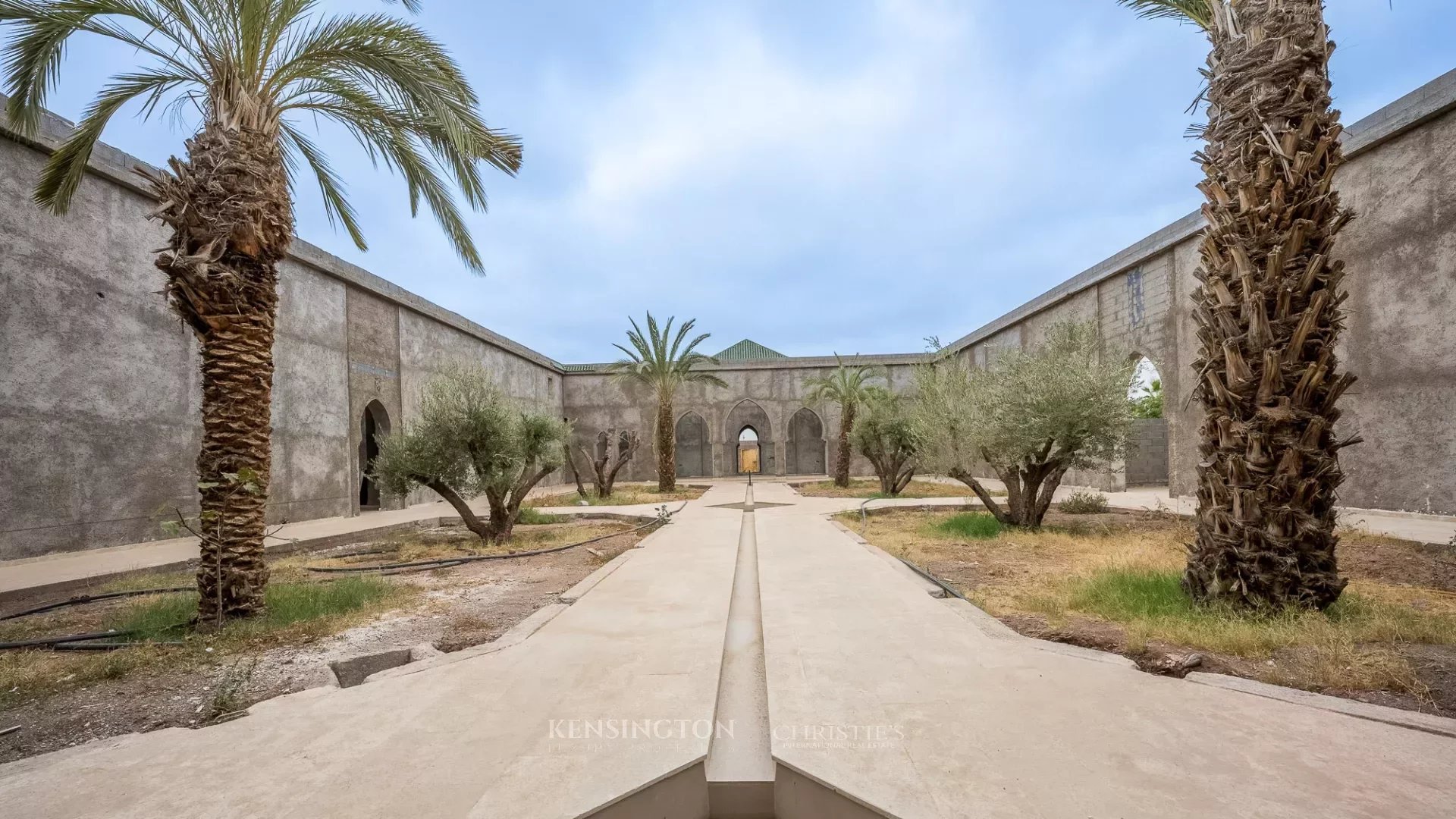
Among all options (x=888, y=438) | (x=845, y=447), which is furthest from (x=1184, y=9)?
(x=845, y=447)

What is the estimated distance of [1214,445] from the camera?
4516mm

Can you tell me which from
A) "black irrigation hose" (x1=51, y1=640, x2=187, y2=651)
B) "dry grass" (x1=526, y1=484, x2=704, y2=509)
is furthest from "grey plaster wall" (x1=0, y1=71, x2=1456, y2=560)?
"black irrigation hose" (x1=51, y1=640, x2=187, y2=651)

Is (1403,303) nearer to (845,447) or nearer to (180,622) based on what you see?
(845,447)

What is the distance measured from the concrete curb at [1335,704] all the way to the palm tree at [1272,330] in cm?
144

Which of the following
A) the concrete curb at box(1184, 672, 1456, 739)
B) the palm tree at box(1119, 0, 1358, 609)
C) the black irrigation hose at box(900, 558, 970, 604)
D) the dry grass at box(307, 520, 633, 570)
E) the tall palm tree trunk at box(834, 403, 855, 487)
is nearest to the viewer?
the concrete curb at box(1184, 672, 1456, 739)

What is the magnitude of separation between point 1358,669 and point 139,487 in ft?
44.8

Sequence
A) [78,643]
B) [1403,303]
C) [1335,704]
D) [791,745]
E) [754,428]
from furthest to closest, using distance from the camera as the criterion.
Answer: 1. [754,428]
2. [1403,303]
3. [78,643]
4. [1335,704]
5. [791,745]

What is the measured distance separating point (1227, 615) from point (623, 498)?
14.9 m

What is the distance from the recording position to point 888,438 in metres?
17.5

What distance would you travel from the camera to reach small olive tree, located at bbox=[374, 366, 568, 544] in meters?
9.55

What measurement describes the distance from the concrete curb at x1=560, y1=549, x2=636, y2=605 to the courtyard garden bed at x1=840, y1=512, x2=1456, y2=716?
10.8 feet

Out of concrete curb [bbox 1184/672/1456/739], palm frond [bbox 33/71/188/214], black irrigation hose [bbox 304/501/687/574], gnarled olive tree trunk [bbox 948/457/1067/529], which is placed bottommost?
black irrigation hose [bbox 304/501/687/574]

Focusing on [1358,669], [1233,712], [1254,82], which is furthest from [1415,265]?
[1233,712]

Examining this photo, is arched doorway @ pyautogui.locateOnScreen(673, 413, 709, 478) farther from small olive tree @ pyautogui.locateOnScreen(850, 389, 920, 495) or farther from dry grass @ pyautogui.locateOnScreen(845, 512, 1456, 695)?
dry grass @ pyautogui.locateOnScreen(845, 512, 1456, 695)
